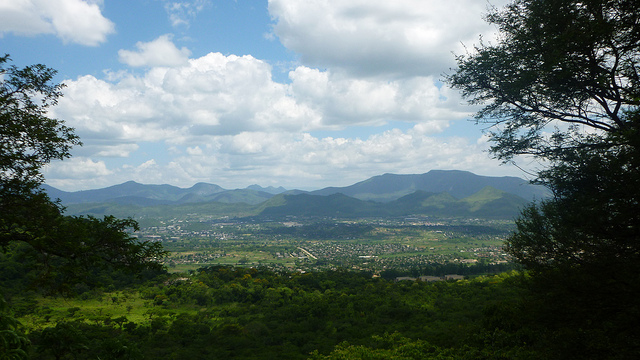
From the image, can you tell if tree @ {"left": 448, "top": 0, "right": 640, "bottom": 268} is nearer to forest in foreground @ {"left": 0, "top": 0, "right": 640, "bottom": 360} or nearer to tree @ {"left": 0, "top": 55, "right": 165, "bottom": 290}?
forest in foreground @ {"left": 0, "top": 0, "right": 640, "bottom": 360}

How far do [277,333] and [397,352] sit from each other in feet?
52.3

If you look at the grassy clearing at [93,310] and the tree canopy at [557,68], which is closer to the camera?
Result: the tree canopy at [557,68]

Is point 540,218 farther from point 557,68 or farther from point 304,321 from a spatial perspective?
point 304,321

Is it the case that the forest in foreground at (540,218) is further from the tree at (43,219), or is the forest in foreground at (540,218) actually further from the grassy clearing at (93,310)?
the grassy clearing at (93,310)

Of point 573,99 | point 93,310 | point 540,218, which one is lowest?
point 93,310

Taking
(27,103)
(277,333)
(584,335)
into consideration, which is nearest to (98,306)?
(277,333)

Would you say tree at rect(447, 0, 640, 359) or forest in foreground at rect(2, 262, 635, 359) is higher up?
tree at rect(447, 0, 640, 359)

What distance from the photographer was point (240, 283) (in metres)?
53.6

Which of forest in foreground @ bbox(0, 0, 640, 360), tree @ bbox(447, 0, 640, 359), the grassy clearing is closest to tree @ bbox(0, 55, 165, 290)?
forest in foreground @ bbox(0, 0, 640, 360)

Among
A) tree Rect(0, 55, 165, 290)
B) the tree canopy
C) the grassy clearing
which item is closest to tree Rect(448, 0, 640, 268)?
the tree canopy

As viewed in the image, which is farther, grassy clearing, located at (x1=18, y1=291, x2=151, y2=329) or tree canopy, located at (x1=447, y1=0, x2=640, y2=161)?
grassy clearing, located at (x1=18, y1=291, x2=151, y2=329)

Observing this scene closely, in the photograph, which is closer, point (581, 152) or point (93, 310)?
point (581, 152)

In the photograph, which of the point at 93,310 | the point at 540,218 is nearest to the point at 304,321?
the point at 540,218

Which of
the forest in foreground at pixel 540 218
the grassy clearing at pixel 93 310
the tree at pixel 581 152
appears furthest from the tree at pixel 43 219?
the grassy clearing at pixel 93 310
